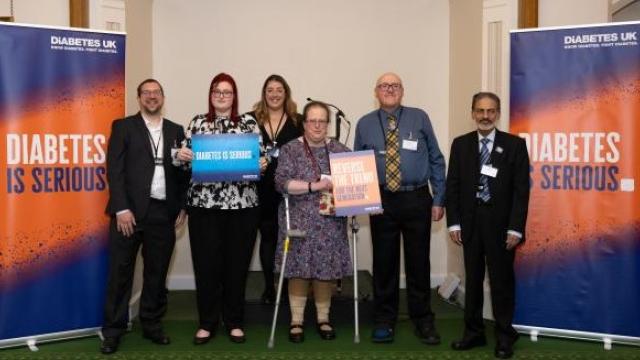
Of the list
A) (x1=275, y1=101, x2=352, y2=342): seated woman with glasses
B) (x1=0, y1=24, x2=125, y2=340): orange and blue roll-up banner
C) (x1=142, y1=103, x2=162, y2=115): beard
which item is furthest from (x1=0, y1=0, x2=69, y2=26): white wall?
(x1=275, y1=101, x2=352, y2=342): seated woman with glasses

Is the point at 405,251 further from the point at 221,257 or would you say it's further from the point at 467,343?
the point at 221,257

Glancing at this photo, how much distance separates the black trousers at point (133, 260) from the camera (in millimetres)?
3969

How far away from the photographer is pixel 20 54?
3.97 metres

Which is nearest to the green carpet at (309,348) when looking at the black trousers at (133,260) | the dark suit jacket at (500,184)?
the black trousers at (133,260)

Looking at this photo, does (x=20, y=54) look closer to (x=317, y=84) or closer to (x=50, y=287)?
(x=50, y=287)

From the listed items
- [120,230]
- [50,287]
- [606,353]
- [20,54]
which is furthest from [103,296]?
[606,353]

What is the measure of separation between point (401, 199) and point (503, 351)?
3.73ft

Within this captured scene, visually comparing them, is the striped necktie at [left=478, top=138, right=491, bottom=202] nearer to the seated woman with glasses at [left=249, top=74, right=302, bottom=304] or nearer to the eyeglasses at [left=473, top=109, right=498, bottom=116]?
the eyeglasses at [left=473, top=109, right=498, bottom=116]

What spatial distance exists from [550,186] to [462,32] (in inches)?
74.6

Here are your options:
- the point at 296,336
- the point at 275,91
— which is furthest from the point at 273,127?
the point at 296,336

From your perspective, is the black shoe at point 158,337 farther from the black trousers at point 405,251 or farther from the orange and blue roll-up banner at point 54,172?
the black trousers at point 405,251

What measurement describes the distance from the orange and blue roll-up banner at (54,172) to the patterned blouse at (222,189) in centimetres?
76

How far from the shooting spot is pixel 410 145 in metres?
4.03

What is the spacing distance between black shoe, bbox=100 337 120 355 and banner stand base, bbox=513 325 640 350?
2.73 m
